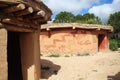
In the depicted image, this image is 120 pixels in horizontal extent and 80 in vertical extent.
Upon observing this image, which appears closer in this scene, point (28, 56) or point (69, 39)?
point (28, 56)

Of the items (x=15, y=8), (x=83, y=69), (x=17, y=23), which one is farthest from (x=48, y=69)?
(x=15, y=8)

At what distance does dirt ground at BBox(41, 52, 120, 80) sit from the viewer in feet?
36.2

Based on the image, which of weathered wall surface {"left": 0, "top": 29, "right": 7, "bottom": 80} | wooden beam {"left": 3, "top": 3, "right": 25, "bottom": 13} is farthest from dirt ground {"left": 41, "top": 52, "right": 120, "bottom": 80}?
wooden beam {"left": 3, "top": 3, "right": 25, "bottom": 13}

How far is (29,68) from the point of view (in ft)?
26.7

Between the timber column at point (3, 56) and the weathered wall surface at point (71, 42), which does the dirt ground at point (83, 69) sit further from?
the timber column at point (3, 56)

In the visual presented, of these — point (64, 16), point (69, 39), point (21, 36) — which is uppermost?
point (64, 16)

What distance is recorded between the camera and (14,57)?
9.00 metres

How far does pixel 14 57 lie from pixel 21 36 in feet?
3.98

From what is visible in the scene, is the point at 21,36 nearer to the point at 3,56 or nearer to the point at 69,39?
the point at 3,56

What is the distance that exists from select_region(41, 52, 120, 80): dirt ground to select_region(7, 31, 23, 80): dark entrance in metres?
2.01

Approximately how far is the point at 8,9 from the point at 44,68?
269 inches

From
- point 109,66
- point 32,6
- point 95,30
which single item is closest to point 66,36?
point 95,30

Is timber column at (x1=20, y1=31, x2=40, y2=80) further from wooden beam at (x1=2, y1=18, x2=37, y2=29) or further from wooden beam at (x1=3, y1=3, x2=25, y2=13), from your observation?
wooden beam at (x1=3, y1=3, x2=25, y2=13)

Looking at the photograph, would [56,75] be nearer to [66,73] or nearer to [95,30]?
[66,73]
